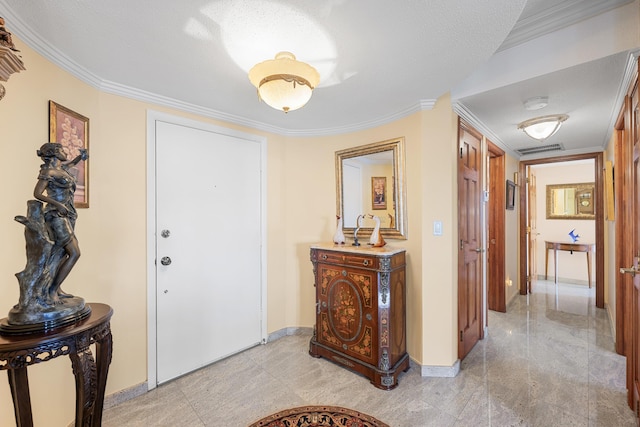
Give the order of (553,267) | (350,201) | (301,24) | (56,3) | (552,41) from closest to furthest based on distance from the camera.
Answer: (56,3)
(301,24)
(552,41)
(350,201)
(553,267)

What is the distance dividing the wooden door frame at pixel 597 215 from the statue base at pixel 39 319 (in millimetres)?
4980

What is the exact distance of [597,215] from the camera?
3676 mm

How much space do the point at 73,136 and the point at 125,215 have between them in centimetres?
57

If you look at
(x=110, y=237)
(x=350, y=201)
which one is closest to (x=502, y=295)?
(x=350, y=201)

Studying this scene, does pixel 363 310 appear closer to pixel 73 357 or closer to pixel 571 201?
pixel 73 357

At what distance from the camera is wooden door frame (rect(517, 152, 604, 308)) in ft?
11.9

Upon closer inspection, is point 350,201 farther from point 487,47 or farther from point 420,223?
point 487,47

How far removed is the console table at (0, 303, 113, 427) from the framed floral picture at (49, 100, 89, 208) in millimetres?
852

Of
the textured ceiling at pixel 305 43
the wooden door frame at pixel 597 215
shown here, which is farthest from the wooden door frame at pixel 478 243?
the wooden door frame at pixel 597 215

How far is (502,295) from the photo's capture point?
11.6 ft

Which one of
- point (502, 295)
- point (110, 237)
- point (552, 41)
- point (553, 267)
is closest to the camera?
point (552, 41)

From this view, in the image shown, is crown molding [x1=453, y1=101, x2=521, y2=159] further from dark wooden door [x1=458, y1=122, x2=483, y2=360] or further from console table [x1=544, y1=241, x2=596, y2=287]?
console table [x1=544, y1=241, x2=596, y2=287]

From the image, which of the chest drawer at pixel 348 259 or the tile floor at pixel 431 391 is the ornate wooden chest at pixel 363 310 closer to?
the chest drawer at pixel 348 259

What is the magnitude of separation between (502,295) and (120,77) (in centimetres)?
445
